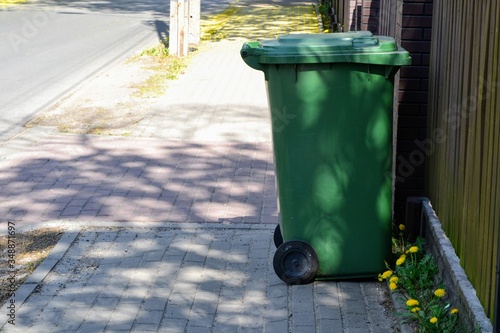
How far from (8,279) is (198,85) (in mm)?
7460

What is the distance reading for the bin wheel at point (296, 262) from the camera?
520cm

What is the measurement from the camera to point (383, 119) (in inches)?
199

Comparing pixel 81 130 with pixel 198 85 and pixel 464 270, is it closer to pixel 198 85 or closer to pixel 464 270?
pixel 198 85

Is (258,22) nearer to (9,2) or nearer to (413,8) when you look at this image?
(9,2)

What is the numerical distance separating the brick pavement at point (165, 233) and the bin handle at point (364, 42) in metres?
1.43

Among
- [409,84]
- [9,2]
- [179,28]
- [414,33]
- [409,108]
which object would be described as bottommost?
[9,2]

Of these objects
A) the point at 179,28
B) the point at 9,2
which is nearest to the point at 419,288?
the point at 179,28

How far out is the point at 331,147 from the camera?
16.5 ft

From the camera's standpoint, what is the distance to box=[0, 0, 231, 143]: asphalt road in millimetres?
11891

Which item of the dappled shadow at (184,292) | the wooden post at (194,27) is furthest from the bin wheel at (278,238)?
the wooden post at (194,27)

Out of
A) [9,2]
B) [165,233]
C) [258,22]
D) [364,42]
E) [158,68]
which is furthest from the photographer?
[9,2]

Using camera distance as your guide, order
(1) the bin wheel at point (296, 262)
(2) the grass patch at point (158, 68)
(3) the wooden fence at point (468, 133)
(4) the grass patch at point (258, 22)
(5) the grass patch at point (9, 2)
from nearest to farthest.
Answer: (3) the wooden fence at point (468, 133) < (1) the bin wheel at point (296, 262) < (2) the grass patch at point (158, 68) < (4) the grass patch at point (258, 22) < (5) the grass patch at point (9, 2)

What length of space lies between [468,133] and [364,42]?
94 centimetres

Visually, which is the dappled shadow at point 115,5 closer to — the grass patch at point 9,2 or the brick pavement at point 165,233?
the grass patch at point 9,2
